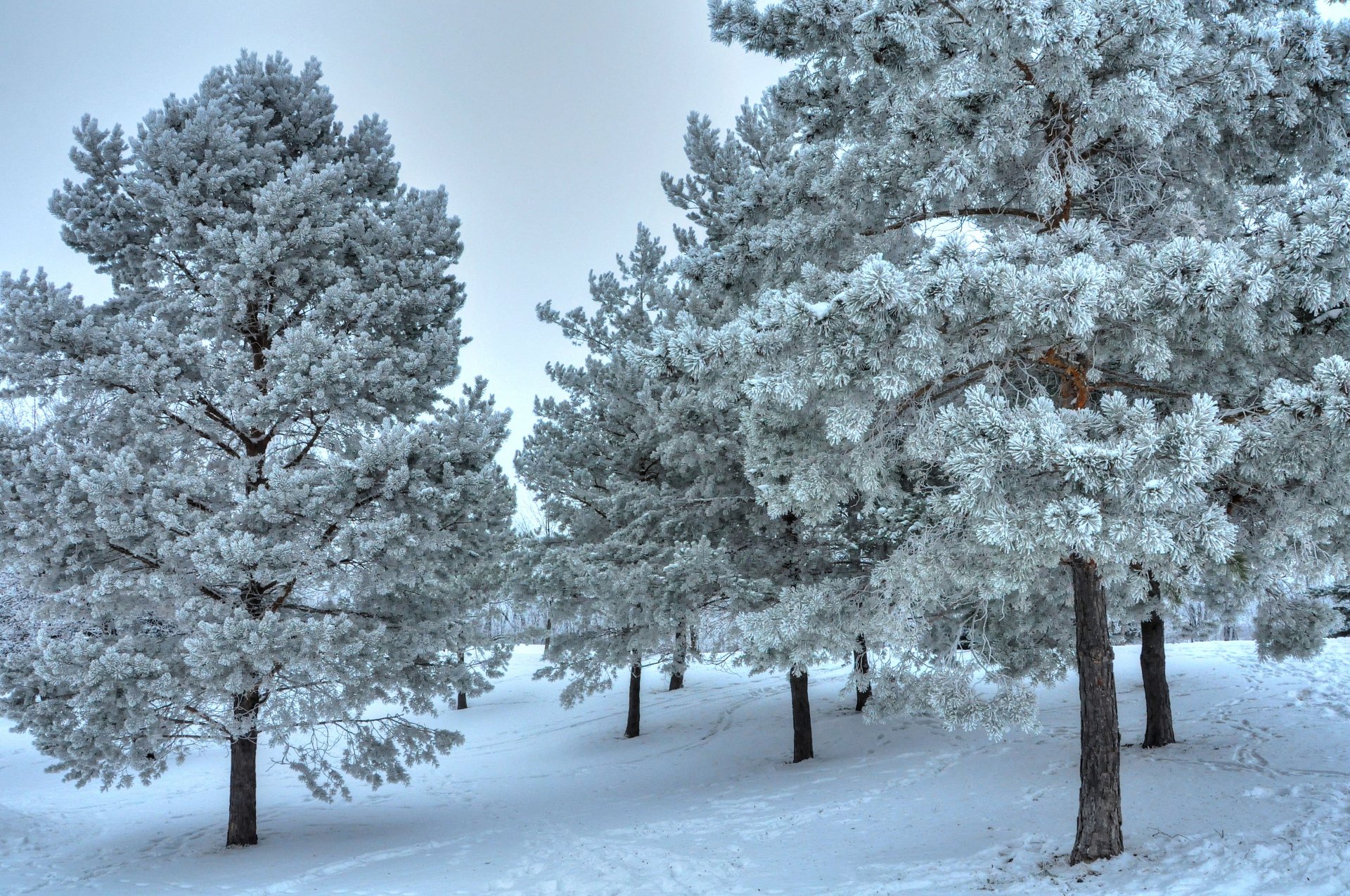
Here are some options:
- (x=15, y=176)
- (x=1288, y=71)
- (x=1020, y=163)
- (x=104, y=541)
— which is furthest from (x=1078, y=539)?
(x=15, y=176)

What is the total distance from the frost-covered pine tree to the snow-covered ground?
1367 millimetres

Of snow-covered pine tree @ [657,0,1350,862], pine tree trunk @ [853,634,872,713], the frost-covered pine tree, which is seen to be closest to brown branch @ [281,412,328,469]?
the frost-covered pine tree

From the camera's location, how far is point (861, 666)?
13109 mm

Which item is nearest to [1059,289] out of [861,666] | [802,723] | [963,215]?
[963,215]

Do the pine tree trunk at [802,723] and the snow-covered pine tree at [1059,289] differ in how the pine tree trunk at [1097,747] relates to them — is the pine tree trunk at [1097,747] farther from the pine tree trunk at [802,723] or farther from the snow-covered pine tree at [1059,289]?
the pine tree trunk at [802,723]

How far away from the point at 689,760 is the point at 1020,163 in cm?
1109

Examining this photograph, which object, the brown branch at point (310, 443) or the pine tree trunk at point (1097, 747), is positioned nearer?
the pine tree trunk at point (1097, 747)

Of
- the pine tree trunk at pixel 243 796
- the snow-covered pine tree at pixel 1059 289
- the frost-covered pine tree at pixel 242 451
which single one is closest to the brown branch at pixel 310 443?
the frost-covered pine tree at pixel 242 451

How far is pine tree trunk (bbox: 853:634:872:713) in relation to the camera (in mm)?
8938

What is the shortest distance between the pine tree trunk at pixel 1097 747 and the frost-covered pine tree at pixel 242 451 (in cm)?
565

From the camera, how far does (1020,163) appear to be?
6027mm

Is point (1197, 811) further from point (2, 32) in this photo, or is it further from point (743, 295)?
point (2, 32)

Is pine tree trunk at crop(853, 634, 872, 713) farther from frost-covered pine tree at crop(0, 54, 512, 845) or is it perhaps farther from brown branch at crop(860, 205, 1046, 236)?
frost-covered pine tree at crop(0, 54, 512, 845)

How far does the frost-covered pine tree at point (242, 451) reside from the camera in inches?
288
